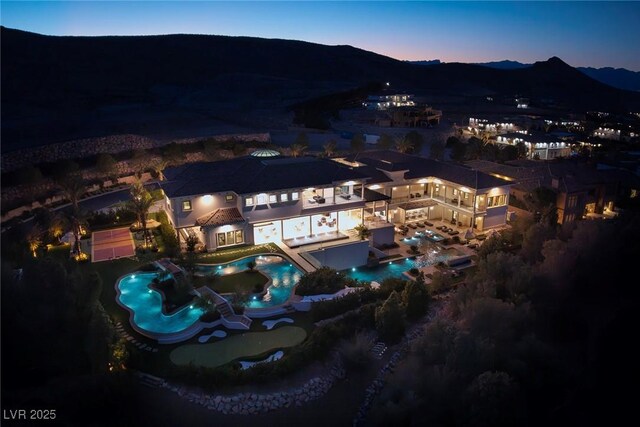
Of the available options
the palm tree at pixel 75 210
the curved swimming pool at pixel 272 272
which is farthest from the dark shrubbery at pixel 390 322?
the palm tree at pixel 75 210

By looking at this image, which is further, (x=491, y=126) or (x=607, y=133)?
(x=607, y=133)

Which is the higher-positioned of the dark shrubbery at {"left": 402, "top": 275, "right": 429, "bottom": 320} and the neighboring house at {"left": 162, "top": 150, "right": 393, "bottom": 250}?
the neighboring house at {"left": 162, "top": 150, "right": 393, "bottom": 250}

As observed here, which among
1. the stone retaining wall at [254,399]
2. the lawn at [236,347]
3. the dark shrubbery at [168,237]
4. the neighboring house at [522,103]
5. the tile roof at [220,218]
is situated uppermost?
the neighboring house at [522,103]

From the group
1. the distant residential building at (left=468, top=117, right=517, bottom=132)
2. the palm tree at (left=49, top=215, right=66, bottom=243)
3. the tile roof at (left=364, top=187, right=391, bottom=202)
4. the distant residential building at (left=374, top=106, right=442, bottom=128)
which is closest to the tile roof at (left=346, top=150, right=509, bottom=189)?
the tile roof at (left=364, top=187, right=391, bottom=202)

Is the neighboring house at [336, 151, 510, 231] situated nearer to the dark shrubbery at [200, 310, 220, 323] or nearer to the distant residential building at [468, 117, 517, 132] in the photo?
the dark shrubbery at [200, 310, 220, 323]

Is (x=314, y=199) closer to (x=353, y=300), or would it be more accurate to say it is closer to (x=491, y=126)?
(x=353, y=300)

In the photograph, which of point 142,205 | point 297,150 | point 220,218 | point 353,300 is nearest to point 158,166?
point 297,150

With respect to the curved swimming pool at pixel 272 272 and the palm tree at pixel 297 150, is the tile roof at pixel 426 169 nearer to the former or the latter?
the palm tree at pixel 297 150
